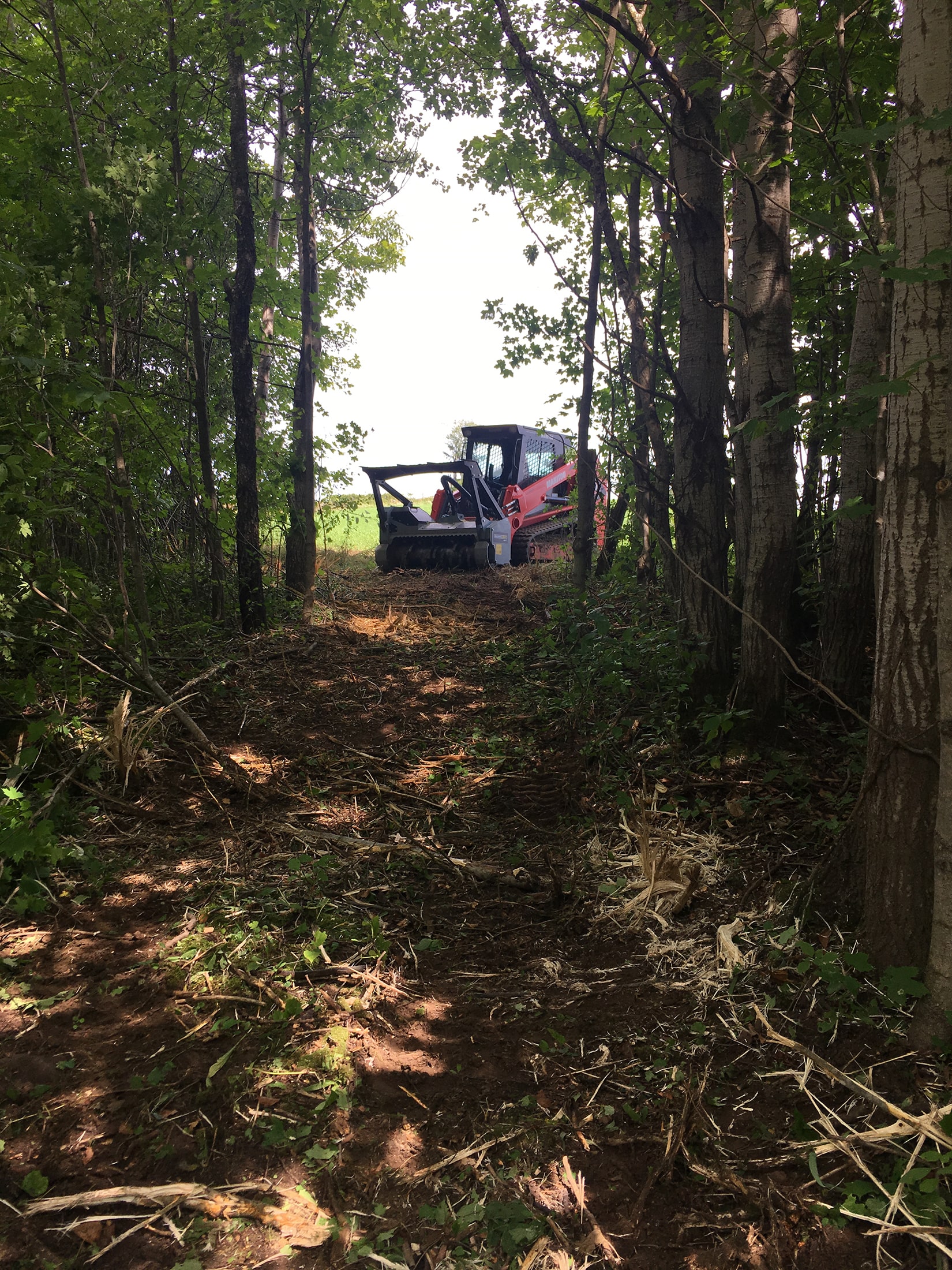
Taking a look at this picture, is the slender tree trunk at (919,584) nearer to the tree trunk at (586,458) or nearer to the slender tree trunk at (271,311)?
the tree trunk at (586,458)

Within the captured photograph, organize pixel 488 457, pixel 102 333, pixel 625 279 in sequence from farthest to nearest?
1. pixel 488 457
2. pixel 625 279
3. pixel 102 333

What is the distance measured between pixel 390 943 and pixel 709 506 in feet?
11.3

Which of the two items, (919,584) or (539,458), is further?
(539,458)

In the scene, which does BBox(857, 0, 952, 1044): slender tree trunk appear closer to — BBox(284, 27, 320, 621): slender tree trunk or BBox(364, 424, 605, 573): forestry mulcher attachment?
BBox(284, 27, 320, 621): slender tree trunk

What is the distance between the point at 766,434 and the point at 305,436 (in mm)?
6719

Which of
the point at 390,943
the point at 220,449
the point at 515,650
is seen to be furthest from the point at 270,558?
the point at 390,943

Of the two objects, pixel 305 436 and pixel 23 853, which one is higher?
pixel 305 436

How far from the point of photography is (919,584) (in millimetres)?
2412

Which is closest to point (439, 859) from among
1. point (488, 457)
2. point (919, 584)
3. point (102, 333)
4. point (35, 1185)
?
point (35, 1185)

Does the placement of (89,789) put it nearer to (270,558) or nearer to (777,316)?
Result: (777,316)

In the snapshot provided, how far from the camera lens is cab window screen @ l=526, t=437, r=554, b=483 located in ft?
48.7

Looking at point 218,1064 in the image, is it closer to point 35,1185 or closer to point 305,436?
point 35,1185

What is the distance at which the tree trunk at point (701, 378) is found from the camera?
481 centimetres

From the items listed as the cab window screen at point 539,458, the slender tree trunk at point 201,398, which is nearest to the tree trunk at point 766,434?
the slender tree trunk at point 201,398
